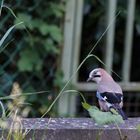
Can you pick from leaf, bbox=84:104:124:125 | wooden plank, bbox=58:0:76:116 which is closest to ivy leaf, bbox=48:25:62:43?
wooden plank, bbox=58:0:76:116

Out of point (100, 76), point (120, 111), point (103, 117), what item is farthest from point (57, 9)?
point (103, 117)

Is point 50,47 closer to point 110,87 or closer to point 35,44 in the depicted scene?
point 35,44

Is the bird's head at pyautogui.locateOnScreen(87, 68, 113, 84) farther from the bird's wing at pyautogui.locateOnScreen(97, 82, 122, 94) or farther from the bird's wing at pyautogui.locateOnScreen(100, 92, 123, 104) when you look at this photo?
the bird's wing at pyautogui.locateOnScreen(100, 92, 123, 104)

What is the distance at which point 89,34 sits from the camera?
19.6ft

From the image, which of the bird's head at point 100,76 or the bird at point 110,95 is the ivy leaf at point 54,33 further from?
the bird at point 110,95

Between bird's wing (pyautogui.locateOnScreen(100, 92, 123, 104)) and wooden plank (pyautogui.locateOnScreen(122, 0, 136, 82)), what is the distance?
2.30 m

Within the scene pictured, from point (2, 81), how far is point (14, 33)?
0.37 m

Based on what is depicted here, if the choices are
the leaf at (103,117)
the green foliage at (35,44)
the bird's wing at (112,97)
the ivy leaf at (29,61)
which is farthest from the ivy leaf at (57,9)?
the leaf at (103,117)

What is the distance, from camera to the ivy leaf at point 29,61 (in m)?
5.35

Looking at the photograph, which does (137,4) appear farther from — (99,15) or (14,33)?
(14,33)

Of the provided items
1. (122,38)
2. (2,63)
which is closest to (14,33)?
(2,63)

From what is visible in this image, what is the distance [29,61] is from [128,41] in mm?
902

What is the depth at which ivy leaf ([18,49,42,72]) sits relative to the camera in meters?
5.35

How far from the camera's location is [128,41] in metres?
5.82
